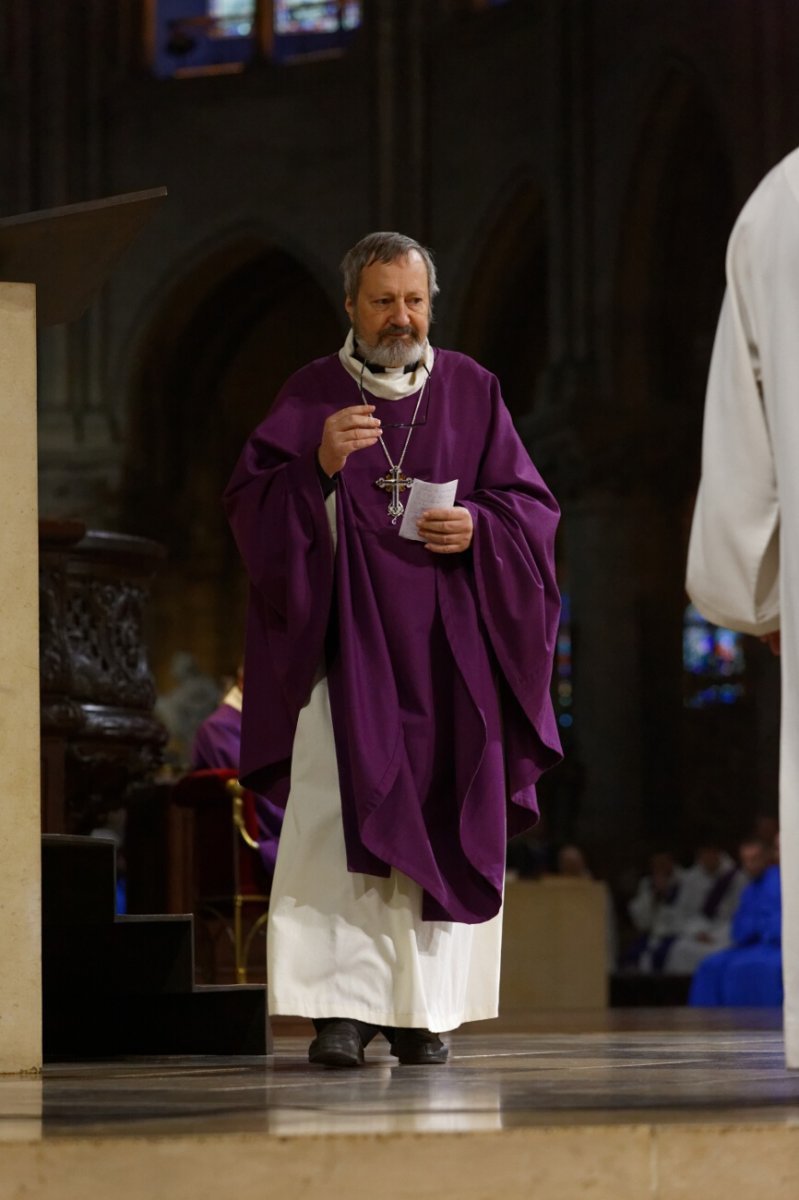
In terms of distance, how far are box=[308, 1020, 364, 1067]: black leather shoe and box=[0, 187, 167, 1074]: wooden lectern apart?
564 mm

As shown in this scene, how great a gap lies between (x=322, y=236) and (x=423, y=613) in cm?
1610

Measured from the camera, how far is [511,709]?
14.5 ft

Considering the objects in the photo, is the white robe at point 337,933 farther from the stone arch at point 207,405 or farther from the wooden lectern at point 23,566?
the stone arch at point 207,405

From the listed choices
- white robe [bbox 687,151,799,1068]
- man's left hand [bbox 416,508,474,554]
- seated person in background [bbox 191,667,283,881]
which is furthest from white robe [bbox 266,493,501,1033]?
seated person in background [bbox 191,667,283,881]

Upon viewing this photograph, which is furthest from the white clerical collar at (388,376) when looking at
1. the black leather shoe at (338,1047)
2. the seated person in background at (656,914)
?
the seated person in background at (656,914)

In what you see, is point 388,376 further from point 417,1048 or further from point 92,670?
point 92,670

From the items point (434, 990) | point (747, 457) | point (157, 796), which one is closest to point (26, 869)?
point (434, 990)

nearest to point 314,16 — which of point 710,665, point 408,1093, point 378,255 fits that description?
point 710,665

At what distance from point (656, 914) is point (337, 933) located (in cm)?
1164

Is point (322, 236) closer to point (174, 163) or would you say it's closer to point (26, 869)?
point (174, 163)

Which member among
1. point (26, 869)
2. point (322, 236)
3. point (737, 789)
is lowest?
point (737, 789)

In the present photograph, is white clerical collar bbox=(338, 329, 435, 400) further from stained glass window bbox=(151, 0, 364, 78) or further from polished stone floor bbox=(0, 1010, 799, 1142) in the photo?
stained glass window bbox=(151, 0, 364, 78)

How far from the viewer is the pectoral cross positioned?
4.40m

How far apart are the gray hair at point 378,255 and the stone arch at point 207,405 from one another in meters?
16.2
